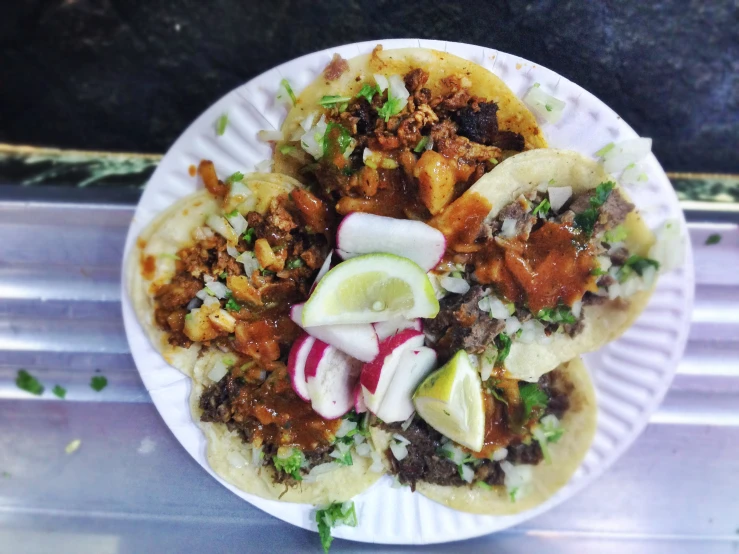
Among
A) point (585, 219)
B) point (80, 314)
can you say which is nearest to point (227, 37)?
point (80, 314)

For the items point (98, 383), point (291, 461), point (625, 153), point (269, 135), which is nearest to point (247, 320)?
point (291, 461)

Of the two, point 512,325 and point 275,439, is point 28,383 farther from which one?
point 512,325

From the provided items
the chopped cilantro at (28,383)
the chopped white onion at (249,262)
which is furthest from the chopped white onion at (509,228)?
the chopped cilantro at (28,383)

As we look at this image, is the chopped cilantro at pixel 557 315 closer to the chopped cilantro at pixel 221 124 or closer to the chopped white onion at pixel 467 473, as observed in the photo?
the chopped white onion at pixel 467 473

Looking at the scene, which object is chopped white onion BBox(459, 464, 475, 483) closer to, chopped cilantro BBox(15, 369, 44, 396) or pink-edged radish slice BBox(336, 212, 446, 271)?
pink-edged radish slice BBox(336, 212, 446, 271)

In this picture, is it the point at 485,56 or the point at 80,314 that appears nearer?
the point at 485,56

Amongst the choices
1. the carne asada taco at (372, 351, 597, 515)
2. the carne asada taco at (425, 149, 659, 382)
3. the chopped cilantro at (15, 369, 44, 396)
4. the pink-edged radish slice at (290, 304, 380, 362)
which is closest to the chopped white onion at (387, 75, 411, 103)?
the carne asada taco at (425, 149, 659, 382)

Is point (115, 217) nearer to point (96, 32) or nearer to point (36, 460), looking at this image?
point (96, 32)
